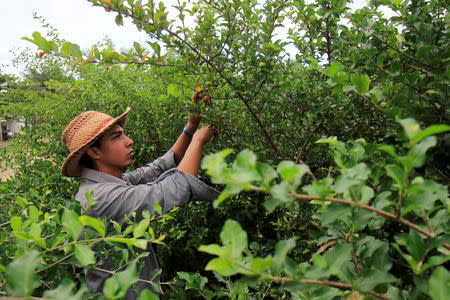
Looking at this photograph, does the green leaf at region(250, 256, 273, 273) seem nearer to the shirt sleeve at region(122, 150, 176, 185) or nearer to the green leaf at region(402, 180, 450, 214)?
the green leaf at region(402, 180, 450, 214)

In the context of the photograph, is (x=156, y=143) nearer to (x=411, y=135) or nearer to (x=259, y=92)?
(x=259, y=92)

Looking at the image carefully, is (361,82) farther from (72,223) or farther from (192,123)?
(192,123)

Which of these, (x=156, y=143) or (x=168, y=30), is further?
(x=156, y=143)

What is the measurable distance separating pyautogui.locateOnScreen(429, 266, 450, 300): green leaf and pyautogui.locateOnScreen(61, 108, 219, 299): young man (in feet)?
4.16

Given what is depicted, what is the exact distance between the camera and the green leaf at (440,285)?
1.67 ft

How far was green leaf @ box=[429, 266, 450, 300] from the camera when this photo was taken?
1.67ft

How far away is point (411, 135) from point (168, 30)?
1.20m

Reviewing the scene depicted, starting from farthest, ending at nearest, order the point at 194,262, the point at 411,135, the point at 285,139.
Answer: the point at 194,262 → the point at 285,139 → the point at 411,135

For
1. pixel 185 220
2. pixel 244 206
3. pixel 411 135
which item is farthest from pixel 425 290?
pixel 185 220

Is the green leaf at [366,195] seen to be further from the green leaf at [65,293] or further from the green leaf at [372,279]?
the green leaf at [65,293]

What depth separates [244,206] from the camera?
2449 millimetres

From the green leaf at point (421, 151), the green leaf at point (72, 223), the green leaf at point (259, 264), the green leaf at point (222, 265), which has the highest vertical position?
the green leaf at point (421, 151)

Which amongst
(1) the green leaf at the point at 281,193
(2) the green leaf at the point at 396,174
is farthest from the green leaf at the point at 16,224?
(2) the green leaf at the point at 396,174

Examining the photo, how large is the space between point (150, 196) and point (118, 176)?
55cm
